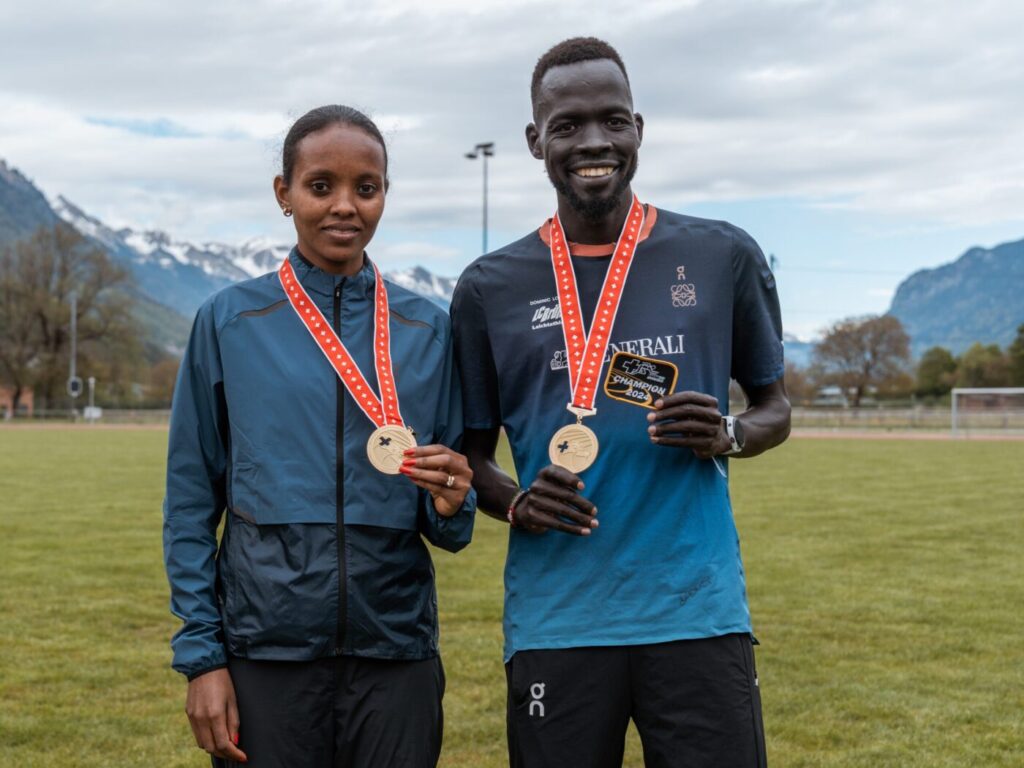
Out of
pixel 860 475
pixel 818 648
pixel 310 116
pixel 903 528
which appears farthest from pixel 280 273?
pixel 860 475

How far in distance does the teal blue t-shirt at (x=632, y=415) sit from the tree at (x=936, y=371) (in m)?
88.0

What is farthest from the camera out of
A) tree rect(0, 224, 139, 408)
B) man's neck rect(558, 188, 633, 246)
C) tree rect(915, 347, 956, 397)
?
tree rect(915, 347, 956, 397)

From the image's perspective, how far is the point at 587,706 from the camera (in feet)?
8.48

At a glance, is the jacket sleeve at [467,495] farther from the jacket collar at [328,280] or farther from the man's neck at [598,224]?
the man's neck at [598,224]

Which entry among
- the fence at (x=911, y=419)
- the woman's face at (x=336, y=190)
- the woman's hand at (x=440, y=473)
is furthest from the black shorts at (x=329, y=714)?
the fence at (x=911, y=419)

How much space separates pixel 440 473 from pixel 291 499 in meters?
0.35

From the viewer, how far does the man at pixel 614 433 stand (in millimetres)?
2568

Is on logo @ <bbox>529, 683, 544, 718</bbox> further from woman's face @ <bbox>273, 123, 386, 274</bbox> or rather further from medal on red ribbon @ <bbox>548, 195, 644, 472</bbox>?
woman's face @ <bbox>273, 123, 386, 274</bbox>

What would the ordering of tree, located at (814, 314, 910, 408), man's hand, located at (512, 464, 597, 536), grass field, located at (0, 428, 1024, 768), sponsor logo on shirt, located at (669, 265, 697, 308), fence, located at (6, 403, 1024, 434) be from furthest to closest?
tree, located at (814, 314, 910, 408) < fence, located at (6, 403, 1024, 434) < grass field, located at (0, 428, 1024, 768) < sponsor logo on shirt, located at (669, 265, 697, 308) < man's hand, located at (512, 464, 597, 536)

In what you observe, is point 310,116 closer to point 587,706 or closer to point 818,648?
point 587,706

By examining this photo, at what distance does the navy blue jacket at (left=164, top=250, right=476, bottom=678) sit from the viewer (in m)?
2.61

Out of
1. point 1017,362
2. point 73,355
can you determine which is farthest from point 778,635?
point 1017,362

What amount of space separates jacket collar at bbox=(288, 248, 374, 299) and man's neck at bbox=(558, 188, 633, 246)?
522mm

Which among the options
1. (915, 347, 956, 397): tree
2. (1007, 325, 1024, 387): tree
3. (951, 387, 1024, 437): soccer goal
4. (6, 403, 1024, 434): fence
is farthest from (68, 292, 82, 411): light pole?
(915, 347, 956, 397): tree
